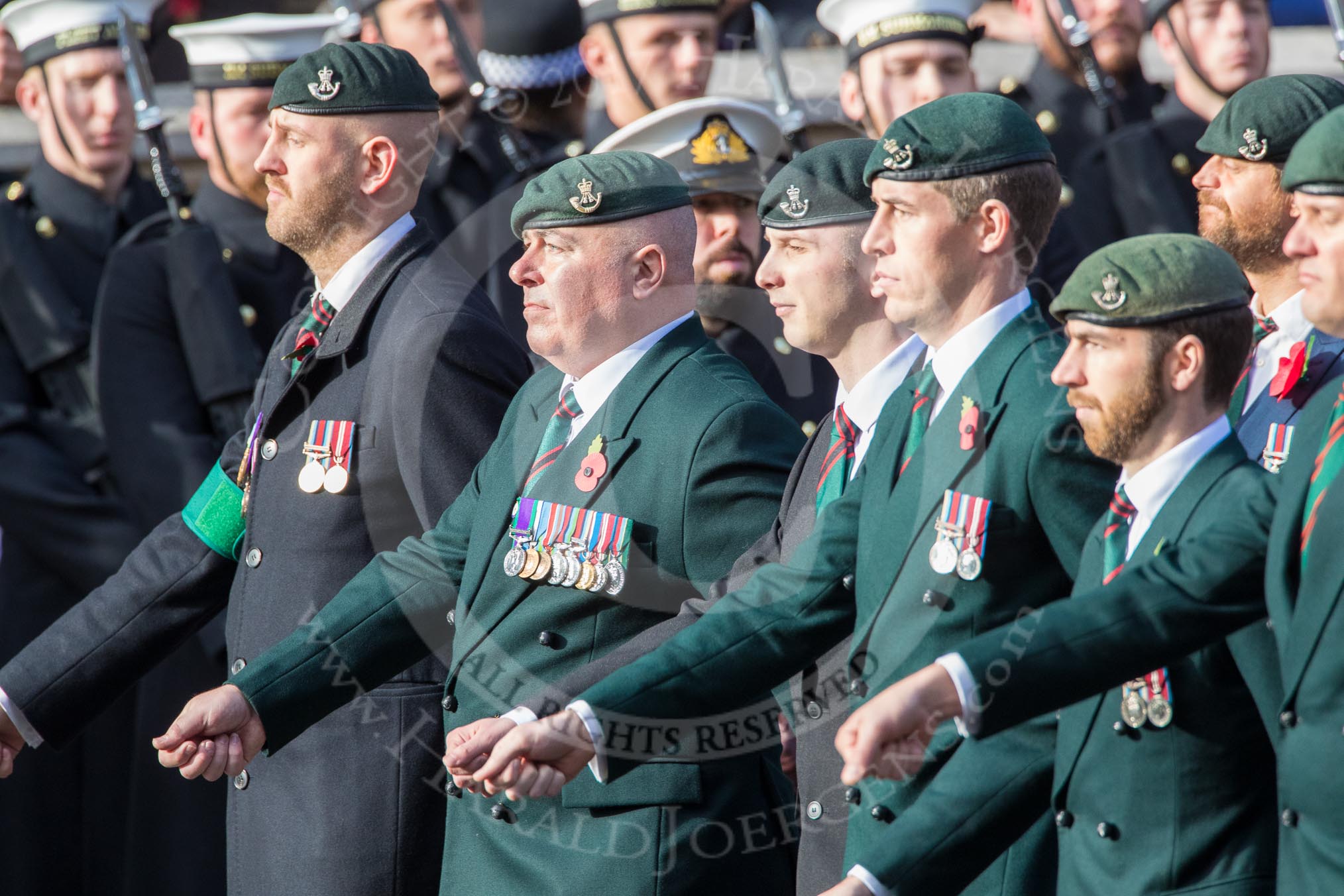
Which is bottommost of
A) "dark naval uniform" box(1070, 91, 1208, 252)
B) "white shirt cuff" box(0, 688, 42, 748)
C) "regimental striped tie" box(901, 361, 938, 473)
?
"dark naval uniform" box(1070, 91, 1208, 252)

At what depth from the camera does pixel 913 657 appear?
3586mm

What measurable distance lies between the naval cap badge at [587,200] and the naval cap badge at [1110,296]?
1297 millimetres

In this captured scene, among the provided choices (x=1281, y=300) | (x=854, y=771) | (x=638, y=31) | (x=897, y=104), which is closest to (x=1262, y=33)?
(x=897, y=104)

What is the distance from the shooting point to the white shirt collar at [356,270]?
4.88m

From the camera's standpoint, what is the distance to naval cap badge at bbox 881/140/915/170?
374 centimetres

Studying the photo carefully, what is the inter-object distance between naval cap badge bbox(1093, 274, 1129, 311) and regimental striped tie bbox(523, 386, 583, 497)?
1.33 metres

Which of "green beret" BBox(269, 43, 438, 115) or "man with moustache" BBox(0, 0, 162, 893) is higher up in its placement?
"green beret" BBox(269, 43, 438, 115)

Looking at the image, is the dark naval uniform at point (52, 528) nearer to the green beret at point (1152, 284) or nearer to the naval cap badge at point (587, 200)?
the naval cap badge at point (587, 200)

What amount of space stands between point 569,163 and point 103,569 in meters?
3.06

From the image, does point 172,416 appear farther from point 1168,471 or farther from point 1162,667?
point 1162,667

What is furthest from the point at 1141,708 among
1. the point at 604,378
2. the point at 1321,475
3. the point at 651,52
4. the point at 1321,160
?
the point at 651,52

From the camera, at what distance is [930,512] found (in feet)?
11.7

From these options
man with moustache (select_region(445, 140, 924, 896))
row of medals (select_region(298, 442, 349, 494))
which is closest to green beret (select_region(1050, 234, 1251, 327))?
man with moustache (select_region(445, 140, 924, 896))

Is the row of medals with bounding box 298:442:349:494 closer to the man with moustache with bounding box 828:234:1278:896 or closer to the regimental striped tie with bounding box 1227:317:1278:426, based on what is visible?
the man with moustache with bounding box 828:234:1278:896
